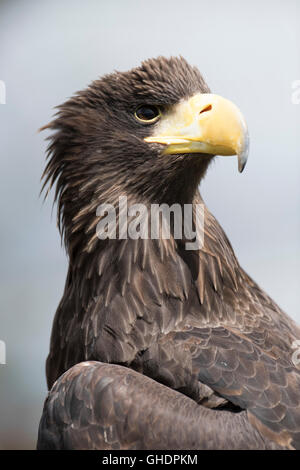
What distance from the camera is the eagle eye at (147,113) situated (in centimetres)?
294

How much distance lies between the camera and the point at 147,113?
2947 millimetres

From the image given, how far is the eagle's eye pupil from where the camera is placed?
9.64 ft

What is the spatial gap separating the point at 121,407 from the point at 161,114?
4.10 ft

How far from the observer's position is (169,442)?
7.93ft

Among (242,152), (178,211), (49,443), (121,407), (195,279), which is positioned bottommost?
(49,443)

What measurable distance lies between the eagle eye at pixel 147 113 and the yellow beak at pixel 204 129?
0.12 ft
